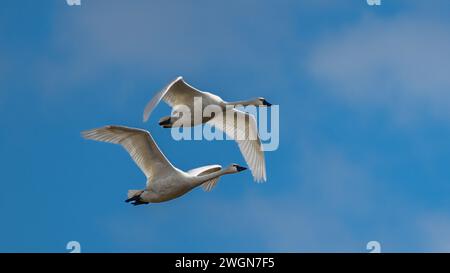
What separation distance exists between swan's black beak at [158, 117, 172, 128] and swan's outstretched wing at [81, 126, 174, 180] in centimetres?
152

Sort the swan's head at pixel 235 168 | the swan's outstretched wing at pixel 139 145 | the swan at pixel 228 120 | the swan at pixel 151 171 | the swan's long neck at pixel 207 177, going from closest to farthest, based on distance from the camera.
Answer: the swan's outstretched wing at pixel 139 145
the swan at pixel 151 171
the swan's long neck at pixel 207 177
the swan's head at pixel 235 168
the swan at pixel 228 120

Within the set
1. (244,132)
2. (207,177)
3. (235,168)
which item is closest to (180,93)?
(244,132)

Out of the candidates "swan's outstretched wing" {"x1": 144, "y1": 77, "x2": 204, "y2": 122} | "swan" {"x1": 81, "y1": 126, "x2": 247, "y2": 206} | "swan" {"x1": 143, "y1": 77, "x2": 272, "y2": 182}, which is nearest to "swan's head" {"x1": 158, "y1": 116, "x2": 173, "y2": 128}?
"swan" {"x1": 143, "y1": 77, "x2": 272, "y2": 182}

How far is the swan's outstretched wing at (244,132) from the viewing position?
27656 millimetres

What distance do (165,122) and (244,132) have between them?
2847 millimetres

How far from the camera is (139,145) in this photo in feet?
80.5

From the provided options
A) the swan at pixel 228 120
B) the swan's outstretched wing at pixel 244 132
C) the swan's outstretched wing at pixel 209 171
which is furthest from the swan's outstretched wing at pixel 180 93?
the swan's outstretched wing at pixel 209 171

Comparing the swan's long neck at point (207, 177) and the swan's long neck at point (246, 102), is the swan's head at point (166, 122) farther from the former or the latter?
the swan's long neck at point (246, 102)

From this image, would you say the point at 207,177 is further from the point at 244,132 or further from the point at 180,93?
the point at 244,132

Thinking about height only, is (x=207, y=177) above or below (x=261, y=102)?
below

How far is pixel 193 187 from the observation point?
80.7 ft

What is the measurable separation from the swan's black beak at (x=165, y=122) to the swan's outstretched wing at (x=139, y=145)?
A: 1.52 metres
